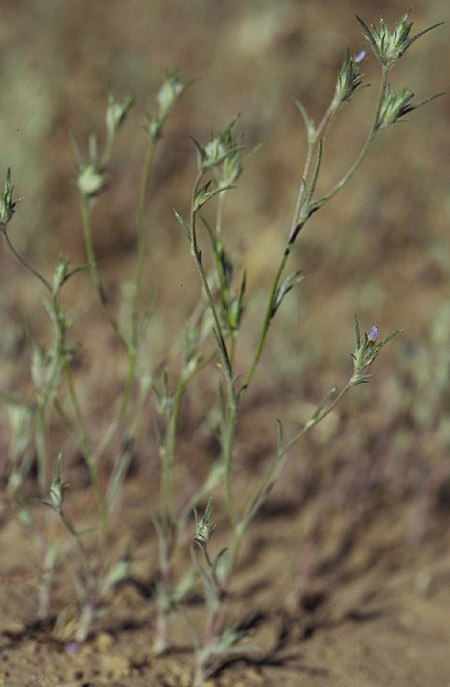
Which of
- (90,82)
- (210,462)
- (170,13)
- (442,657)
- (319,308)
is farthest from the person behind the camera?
(170,13)

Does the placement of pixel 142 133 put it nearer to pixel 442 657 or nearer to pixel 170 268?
pixel 170 268

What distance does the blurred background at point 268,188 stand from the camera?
3332mm

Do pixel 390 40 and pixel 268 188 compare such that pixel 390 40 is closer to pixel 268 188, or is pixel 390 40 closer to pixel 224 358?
pixel 224 358

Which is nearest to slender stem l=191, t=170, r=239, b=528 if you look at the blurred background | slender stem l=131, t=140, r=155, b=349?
slender stem l=131, t=140, r=155, b=349

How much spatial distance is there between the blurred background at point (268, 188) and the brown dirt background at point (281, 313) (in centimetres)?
2

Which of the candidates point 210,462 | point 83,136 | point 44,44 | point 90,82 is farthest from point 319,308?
point 44,44

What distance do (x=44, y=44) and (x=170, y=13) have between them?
4.19ft

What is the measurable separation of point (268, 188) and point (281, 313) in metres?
1.26

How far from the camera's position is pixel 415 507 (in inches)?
116

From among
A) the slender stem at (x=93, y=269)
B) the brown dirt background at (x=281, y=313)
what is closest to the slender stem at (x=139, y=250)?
the slender stem at (x=93, y=269)

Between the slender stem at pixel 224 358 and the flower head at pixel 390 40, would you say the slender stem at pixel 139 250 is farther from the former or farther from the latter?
the flower head at pixel 390 40

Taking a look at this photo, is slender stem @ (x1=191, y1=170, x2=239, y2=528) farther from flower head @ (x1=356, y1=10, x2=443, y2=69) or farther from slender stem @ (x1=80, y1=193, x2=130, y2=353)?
flower head @ (x1=356, y1=10, x2=443, y2=69)

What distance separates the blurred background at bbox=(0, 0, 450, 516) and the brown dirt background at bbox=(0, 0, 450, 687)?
0.6 inches

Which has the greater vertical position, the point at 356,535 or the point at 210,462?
the point at 210,462
